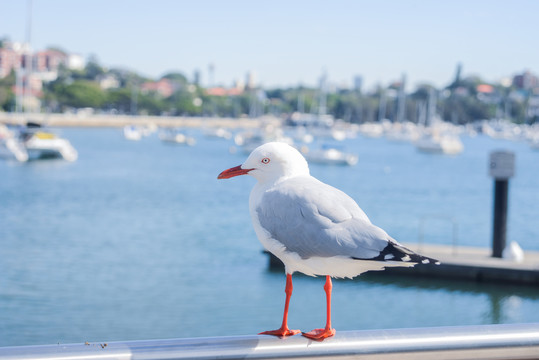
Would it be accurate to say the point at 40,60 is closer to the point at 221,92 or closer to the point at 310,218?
the point at 221,92

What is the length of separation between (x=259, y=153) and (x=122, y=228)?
70.9 feet

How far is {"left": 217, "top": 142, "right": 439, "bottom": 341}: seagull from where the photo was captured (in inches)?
89.0

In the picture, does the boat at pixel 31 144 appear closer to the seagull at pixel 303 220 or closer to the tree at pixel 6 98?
the seagull at pixel 303 220

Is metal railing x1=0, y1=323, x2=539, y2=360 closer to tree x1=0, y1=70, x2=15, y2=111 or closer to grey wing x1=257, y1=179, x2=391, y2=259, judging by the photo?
grey wing x1=257, y1=179, x2=391, y2=259

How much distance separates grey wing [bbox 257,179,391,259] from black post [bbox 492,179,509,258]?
10.8 meters

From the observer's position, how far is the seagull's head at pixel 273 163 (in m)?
2.35

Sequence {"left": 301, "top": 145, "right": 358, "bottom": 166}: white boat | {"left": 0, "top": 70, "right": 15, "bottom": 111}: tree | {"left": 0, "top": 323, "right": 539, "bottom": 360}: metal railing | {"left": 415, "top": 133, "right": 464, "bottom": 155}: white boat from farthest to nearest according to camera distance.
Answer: {"left": 0, "top": 70, "right": 15, "bottom": 111}: tree, {"left": 415, "top": 133, "right": 464, "bottom": 155}: white boat, {"left": 301, "top": 145, "right": 358, "bottom": 166}: white boat, {"left": 0, "top": 323, "right": 539, "bottom": 360}: metal railing

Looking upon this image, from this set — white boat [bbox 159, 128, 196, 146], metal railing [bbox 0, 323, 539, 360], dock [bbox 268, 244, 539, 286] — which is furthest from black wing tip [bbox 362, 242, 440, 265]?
white boat [bbox 159, 128, 196, 146]

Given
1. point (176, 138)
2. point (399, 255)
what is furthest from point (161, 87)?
point (399, 255)

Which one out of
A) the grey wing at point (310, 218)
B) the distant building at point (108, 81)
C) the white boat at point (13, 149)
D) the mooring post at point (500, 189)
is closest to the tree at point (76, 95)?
the distant building at point (108, 81)

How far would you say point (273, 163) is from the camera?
2.38m

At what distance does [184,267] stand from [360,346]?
15550mm

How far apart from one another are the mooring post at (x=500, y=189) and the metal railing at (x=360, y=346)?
11157 millimetres

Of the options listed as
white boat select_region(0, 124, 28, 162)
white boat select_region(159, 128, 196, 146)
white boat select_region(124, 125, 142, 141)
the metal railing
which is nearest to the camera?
the metal railing
